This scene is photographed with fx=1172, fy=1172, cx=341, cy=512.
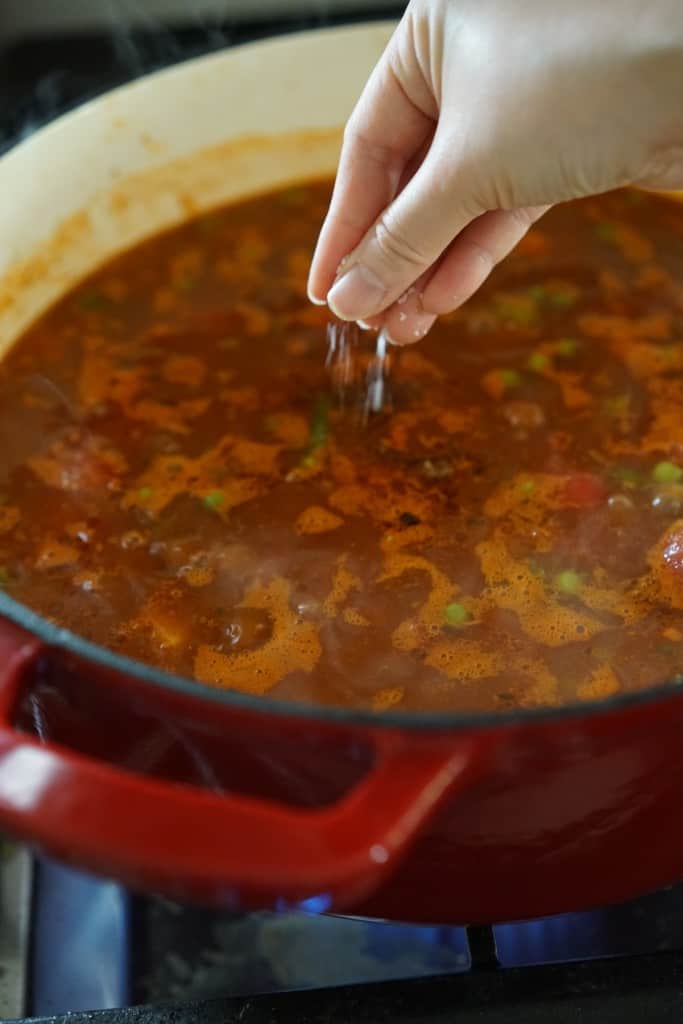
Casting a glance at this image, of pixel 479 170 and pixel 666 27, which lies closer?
pixel 666 27

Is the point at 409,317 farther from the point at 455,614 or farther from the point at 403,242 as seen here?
the point at 455,614

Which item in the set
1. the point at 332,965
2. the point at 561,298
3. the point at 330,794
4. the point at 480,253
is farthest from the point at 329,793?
the point at 561,298

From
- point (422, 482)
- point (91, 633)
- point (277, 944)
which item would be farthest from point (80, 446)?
point (277, 944)

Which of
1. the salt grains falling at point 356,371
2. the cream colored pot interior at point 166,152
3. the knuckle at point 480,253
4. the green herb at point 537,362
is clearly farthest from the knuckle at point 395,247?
the cream colored pot interior at point 166,152

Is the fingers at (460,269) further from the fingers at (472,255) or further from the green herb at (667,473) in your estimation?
the green herb at (667,473)

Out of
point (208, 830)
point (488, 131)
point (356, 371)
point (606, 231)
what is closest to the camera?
point (208, 830)

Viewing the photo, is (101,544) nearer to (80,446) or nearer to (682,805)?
(80,446)
